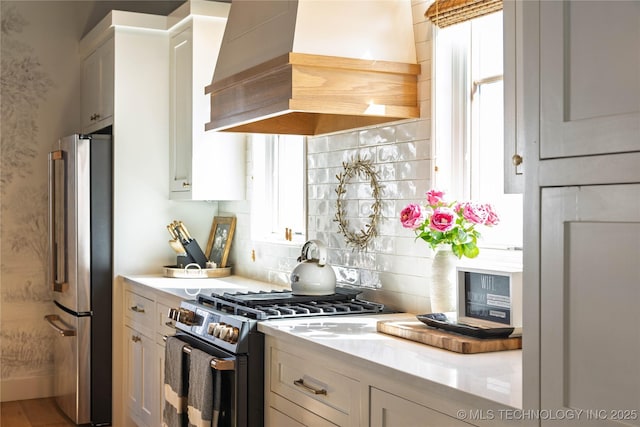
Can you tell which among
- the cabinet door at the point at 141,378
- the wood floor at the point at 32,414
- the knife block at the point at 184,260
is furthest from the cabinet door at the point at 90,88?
the wood floor at the point at 32,414

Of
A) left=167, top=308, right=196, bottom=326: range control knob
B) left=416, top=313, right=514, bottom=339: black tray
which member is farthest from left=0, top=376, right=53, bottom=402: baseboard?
left=416, top=313, right=514, bottom=339: black tray

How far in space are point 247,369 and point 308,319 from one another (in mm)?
286

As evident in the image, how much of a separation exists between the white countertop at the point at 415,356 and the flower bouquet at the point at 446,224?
380 mm

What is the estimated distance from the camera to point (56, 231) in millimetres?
4801

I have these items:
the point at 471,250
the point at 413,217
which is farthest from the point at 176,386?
the point at 471,250

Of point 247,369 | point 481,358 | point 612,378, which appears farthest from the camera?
point 247,369

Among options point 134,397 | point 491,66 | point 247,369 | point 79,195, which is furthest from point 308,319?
point 79,195

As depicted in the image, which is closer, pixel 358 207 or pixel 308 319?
pixel 308 319

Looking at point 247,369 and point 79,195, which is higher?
point 79,195

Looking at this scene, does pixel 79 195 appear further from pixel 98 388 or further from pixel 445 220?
pixel 445 220

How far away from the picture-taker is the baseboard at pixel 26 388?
525 centimetres

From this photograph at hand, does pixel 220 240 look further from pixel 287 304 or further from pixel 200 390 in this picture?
pixel 200 390

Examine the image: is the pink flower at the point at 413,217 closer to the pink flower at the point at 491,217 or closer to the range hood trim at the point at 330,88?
A: the pink flower at the point at 491,217

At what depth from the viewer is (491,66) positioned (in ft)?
9.38
